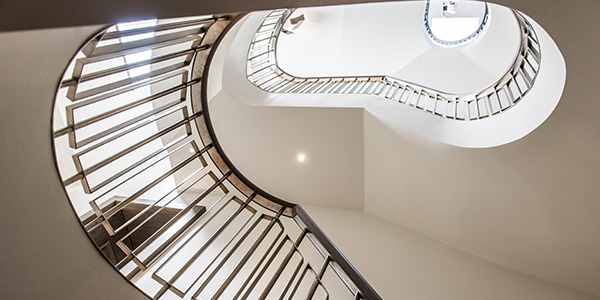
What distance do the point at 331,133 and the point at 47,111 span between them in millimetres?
3159

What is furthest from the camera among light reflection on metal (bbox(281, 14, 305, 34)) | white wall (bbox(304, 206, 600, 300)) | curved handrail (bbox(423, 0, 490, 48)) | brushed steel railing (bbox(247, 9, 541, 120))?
light reflection on metal (bbox(281, 14, 305, 34))

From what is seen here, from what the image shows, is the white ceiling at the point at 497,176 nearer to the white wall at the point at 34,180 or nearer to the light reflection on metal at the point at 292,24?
the white wall at the point at 34,180

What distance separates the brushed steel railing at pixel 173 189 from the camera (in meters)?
1.44

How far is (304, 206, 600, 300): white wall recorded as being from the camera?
11.8ft

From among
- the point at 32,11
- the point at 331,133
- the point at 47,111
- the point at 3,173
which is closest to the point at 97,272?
the point at 3,173

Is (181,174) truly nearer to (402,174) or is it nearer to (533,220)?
(402,174)

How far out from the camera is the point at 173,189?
1761mm

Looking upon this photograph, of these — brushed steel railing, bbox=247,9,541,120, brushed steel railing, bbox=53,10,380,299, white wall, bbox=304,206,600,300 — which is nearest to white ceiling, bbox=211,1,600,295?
white wall, bbox=304,206,600,300

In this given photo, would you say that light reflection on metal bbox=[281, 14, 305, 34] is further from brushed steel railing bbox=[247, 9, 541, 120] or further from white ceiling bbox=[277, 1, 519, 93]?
brushed steel railing bbox=[247, 9, 541, 120]

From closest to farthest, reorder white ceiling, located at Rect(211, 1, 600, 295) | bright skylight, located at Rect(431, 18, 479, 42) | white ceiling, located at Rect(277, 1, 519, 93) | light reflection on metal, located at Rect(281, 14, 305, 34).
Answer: white ceiling, located at Rect(211, 1, 600, 295) → white ceiling, located at Rect(277, 1, 519, 93) → light reflection on metal, located at Rect(281, 14, 305, 34) → bright skylight, located at Rect(431, 18, 479, 42)

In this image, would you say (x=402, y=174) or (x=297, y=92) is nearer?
(x=402, y=174)

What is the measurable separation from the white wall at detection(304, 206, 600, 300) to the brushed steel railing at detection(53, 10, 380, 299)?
0.52m

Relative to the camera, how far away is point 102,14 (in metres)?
0.88

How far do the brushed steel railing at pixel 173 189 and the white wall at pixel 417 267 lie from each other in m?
0.52
